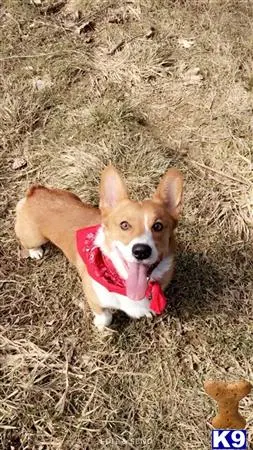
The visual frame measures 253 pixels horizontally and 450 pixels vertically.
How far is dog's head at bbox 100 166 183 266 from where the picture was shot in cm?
281

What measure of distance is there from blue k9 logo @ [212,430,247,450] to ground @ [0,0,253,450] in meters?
0.30

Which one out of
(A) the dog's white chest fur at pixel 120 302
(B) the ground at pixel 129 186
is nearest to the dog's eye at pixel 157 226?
(A) the dog's white chest fur at pixel 120 302

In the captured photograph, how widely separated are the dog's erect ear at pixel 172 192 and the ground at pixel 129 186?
90cm

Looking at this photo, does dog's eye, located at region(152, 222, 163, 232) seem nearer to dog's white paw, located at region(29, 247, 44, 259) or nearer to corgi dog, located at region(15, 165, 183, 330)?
corgi dog, located at region(15, 165, 183, 330)

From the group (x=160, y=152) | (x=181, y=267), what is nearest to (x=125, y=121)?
(x=160, y=152)

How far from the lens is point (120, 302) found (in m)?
3.22

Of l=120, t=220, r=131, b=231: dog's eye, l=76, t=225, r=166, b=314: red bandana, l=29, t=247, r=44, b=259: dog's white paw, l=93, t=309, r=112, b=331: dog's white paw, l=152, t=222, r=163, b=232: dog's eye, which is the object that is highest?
l=120, t=220, r=131, b=231: dog's eye

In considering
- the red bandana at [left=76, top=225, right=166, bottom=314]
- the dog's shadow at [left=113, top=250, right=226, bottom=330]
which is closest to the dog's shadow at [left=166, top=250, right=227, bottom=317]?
the dog's shadow at [left=113, top=250, right=226, bottom=330]

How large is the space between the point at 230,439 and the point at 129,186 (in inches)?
81.1

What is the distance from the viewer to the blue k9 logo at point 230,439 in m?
2.76

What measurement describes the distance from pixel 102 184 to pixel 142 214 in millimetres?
283

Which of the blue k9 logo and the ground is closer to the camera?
the blue k9 logo

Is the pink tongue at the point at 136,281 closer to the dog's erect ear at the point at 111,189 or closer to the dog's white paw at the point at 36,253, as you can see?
the dog's erect ear at the point at 111,189

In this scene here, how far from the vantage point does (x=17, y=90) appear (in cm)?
477
